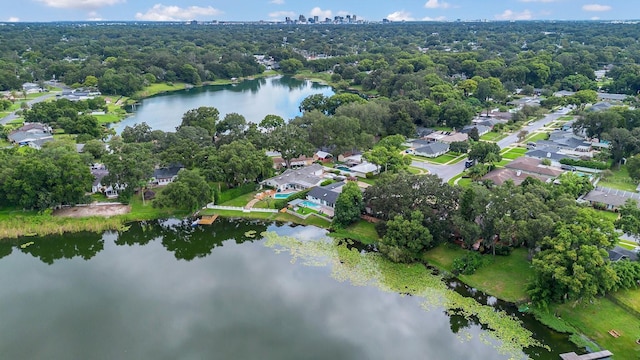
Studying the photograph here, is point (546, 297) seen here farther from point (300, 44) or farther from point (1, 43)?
point (1, 43)

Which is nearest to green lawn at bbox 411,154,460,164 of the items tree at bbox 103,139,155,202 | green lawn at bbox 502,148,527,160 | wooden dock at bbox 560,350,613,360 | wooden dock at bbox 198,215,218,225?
green lawn at bbox 502,148,527,160

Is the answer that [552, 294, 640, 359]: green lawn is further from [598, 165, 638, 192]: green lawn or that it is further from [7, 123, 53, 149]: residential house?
[7, 123, 53, 149]: residential house

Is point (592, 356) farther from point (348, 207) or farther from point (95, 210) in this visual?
point (95, 210)

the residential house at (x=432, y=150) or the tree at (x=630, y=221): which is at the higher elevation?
the tree at (x=630, y=221)

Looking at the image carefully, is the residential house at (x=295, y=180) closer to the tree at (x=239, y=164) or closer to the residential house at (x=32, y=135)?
the tree at (x=239, y=164)

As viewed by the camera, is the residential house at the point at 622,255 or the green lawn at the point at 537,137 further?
the green lawn at the point at 537,137

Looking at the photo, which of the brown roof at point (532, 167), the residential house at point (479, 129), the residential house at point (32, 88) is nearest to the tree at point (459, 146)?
the brown roof at point (532, 167)

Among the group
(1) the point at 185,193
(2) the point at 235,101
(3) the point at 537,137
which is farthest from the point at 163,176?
(2) the point at 235,101
